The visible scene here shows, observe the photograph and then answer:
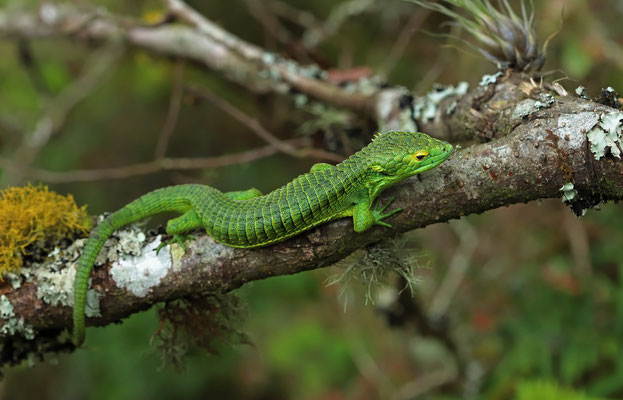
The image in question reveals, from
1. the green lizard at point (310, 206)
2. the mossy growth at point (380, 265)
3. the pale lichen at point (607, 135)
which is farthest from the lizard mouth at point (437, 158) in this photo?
the pale lichen at point (607, 135)

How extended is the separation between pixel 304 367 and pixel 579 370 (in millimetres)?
2861

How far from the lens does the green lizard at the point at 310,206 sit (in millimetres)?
2518

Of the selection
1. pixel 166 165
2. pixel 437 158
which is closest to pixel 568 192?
pixel 437 158

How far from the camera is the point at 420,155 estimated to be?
2465 mm

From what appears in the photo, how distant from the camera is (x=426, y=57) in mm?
6332

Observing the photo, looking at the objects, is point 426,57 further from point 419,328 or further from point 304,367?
point 304,367

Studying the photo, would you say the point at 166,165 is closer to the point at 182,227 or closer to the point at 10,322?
the point at 182,227

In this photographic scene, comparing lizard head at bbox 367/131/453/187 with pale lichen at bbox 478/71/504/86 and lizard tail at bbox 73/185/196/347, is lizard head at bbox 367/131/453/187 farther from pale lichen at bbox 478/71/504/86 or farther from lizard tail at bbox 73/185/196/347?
lizard tail at bbox 73/185/196/347

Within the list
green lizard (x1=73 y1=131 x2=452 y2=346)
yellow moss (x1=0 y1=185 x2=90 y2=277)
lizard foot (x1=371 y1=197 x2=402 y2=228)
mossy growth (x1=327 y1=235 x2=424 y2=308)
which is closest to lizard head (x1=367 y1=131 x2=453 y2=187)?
green lizard (x1=73 y1=131 x2=452 y2=346)

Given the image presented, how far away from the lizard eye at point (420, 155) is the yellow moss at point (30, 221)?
6.58 ft

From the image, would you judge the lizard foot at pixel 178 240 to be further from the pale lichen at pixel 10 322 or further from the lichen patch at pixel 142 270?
the pale lichen at pixel 10 322

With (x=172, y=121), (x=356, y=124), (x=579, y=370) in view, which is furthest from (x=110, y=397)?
(x=579, y=370)

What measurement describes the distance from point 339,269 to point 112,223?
4.62 feet

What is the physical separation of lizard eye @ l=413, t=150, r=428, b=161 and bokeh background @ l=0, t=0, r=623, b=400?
4.05 ft
